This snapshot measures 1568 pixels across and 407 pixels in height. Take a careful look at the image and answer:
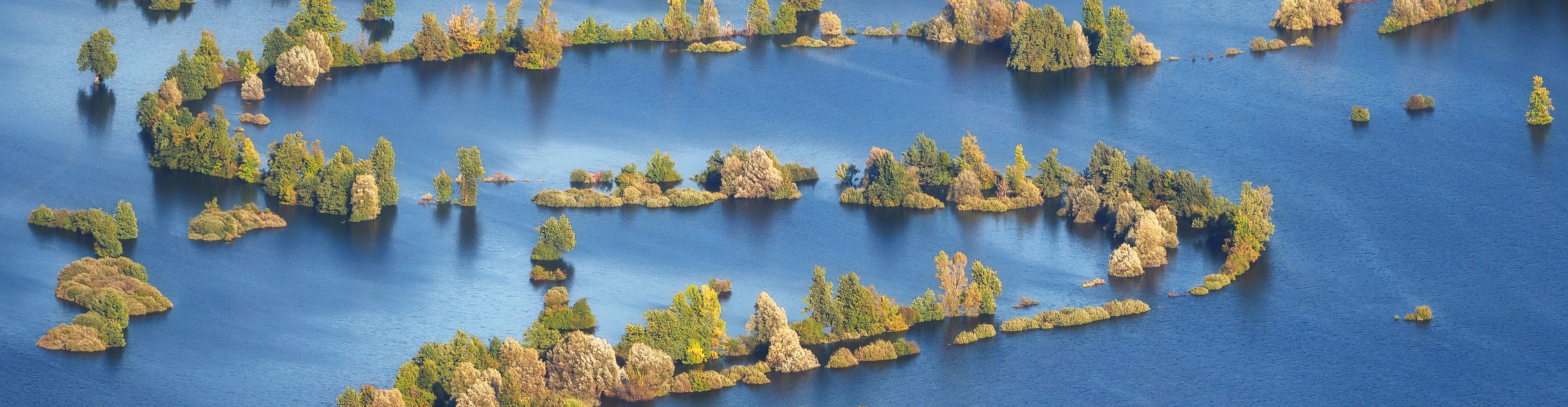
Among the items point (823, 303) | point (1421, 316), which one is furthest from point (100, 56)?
point (1421, 316)

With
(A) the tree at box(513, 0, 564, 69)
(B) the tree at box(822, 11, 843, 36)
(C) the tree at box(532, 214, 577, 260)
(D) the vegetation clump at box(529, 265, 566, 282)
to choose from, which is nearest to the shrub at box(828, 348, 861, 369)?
(D) the vegetation clump at box(529, 265, 566, 282)

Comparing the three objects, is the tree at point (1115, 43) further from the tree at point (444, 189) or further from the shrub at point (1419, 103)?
the tree at point (444, 189)

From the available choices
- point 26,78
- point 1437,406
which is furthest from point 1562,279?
point 26,78

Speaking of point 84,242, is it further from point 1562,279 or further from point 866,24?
point 1562,279

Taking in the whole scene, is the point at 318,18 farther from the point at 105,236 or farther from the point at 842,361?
the point at 842,361

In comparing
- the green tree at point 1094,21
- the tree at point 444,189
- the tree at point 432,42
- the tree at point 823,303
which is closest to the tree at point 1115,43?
the green tree at point 1094,21

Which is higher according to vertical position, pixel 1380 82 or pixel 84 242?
pixel 1380 82
